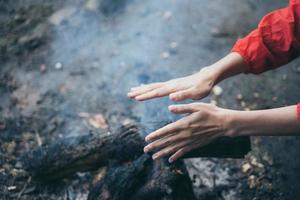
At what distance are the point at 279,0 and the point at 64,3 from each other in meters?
3.25

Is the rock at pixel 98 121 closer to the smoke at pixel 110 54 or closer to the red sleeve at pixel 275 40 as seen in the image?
the smoke at pixel 110 54

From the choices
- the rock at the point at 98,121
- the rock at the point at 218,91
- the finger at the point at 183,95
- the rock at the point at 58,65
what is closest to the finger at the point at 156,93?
the finger at the point at 183,95

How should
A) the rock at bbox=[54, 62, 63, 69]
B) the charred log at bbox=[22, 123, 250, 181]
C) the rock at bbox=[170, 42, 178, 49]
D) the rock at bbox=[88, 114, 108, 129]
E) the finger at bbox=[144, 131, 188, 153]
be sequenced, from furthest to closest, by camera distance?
1. the rock at bbox=[170, 42, 178, 49]
2. the rock at bbox=[54, 62, 63, 69]
3. the rock at bbox=[88, 114, 108, 129]
4. the charred log at bbox=[22, 123, 250, 181]
5. the finger at bbox=[144, 131, 188, 153]

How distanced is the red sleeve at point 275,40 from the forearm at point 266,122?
0.62 meters

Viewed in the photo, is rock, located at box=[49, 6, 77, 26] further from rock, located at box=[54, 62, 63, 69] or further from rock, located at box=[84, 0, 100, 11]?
rock, located at box=[54, 62, 63, 69]

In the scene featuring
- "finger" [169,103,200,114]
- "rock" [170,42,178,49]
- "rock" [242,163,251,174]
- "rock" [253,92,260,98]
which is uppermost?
"finger" [169,103,200,114]

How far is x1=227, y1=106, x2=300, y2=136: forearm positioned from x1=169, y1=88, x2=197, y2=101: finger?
1.14ft

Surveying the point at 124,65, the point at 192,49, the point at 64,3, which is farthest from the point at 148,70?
the point at 64,3

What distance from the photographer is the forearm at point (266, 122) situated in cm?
226

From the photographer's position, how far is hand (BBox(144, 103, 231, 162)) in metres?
2.33

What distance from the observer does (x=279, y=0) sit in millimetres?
5301

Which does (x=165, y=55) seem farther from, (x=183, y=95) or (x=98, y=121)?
(x=183, y=95)

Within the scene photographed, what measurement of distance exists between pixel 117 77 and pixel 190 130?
2041mm

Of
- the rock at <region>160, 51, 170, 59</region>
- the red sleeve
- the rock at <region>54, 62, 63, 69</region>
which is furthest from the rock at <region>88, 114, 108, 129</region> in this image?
the red sleeve
